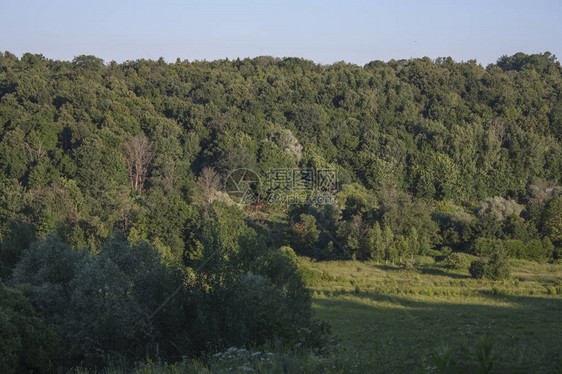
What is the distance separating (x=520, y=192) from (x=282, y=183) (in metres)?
28.1

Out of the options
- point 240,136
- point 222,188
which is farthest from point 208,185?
point 240,136

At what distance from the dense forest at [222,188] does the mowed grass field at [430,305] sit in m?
2.03

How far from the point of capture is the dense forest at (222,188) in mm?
12273

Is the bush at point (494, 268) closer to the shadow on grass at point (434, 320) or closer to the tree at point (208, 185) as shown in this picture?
the shadow on grass at point (434, 320)

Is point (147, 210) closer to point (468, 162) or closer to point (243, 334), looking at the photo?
point (243, 334)

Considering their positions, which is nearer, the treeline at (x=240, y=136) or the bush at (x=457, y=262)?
the bush at (x=457, y=262)

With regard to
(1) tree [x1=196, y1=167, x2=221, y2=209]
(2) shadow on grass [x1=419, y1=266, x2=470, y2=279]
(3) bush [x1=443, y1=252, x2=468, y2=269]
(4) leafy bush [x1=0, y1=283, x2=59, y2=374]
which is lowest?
Result: (2) shadow on grass [x1=419, y1=266, x2=470, y2=279]

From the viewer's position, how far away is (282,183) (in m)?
49.7

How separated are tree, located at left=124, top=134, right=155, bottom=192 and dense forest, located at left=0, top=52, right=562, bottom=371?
216 mm

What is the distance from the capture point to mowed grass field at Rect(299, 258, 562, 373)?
51.3ft

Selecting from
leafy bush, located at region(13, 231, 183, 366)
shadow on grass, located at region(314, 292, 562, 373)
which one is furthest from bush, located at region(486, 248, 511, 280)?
leafy bush, located at region(13, 231, 183, 366)

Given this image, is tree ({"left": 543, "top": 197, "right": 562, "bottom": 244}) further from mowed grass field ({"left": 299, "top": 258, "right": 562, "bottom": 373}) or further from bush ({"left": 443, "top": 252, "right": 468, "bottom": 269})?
bush ({"left": 443, "top": 252, "right": 468, "bottom": 269})

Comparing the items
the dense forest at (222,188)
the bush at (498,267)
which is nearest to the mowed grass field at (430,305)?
the bush at (498,267)

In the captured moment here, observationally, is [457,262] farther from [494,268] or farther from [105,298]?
[105,298]
